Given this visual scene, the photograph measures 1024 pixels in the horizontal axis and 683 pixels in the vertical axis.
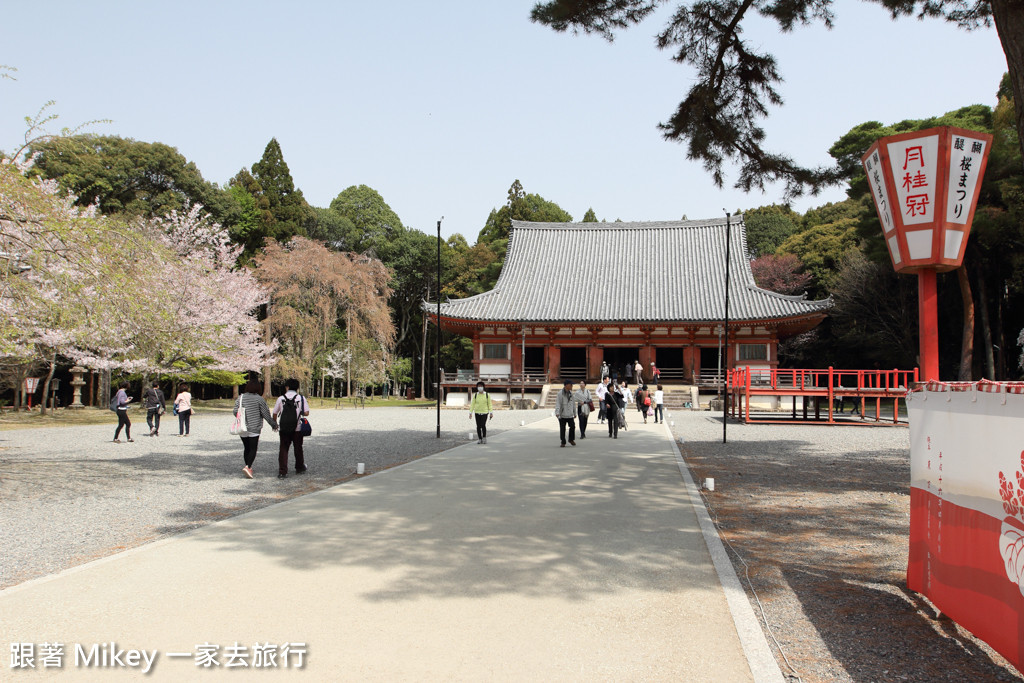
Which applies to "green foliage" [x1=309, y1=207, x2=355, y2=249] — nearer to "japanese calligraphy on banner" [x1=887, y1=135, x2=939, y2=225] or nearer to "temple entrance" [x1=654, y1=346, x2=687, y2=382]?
"temple entrance" [x1=654, y1=346, x2=687, y2=382]

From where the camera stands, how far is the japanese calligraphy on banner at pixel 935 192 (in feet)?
17.1

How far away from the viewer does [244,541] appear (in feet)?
18.1

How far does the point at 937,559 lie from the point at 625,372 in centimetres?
2924

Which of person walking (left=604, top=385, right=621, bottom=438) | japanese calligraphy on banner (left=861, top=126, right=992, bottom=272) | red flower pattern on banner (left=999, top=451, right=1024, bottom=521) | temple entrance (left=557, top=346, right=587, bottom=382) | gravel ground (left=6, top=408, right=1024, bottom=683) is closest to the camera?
red flower pattern on banner (left=999, top=451, right=1024, bottom=521)

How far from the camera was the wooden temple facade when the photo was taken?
30.8m

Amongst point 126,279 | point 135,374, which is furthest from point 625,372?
point 126,279

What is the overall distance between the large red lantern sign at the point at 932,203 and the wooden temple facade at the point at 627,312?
2431 cm

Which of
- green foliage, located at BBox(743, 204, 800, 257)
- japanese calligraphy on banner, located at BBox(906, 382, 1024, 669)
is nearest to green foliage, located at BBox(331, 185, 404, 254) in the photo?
green foliage, located at BBox(743, 204, 800, 257)

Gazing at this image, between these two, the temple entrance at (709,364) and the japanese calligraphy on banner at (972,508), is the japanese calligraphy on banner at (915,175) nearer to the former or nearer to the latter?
the japanese calligraphy on banner at (972,508)

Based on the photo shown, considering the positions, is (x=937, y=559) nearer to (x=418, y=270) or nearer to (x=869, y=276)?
(x=869, y=276)

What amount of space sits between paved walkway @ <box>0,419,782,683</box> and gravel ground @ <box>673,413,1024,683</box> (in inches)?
12.5

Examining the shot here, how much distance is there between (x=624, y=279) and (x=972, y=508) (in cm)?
3188

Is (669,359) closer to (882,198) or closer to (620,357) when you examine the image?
(620,357)

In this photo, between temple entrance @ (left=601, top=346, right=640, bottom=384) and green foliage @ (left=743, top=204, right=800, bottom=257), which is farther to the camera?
green foliage @ (left=743, top=204, right=800, bottom=257)
